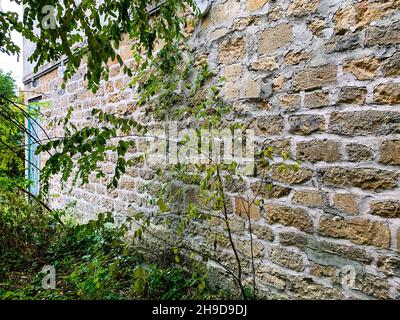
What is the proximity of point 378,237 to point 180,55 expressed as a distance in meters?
2.33

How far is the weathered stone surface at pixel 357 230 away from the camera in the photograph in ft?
6.30

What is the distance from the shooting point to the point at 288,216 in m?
2.40

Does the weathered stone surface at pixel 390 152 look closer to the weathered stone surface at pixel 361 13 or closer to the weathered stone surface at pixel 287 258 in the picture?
the weathered stone surface at pixel 361 13

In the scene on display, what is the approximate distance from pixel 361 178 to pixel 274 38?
1164 millimetres

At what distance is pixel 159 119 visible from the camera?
354 cm

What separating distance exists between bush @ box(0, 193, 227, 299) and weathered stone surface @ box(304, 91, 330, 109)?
4.84ft

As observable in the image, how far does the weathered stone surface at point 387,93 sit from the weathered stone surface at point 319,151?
0.35 meters

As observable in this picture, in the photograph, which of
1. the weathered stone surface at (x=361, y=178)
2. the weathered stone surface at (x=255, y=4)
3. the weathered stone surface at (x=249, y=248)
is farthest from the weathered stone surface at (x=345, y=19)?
the weathered stone surface at (x=249, y=248)

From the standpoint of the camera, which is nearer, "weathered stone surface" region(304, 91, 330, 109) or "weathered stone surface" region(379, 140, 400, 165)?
"weathered stone surface" region(379, 140, 400, 165)

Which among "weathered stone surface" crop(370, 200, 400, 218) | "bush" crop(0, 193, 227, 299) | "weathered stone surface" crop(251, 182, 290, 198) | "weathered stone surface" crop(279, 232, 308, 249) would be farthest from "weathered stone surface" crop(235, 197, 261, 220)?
"weathered stone surface" crop(370, 200, 400, 218)

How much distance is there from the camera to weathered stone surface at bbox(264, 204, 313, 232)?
7.52 ft

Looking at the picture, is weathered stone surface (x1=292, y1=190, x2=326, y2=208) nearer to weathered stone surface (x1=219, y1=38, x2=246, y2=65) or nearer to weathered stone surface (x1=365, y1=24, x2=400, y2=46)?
weathered stone surface (x1=365, y1=24, x2=400, y2=46)
